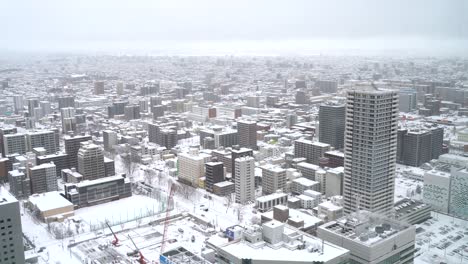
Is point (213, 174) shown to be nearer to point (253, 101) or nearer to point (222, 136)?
point (222, 136)

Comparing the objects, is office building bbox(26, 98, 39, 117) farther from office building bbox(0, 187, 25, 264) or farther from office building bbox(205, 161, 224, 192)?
office building bbox(0, 187, 25, 264)

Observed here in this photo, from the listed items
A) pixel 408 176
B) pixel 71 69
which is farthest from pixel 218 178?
pixel 71 69

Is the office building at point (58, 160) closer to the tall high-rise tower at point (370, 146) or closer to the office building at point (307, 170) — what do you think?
the office building at point (307, 170)

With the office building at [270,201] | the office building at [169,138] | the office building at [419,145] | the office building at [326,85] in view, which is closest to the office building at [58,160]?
the office building at [169,138]

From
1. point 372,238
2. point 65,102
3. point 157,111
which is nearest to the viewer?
point 372,238

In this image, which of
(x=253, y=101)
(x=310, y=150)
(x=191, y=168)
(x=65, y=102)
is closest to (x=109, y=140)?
(x=191, y=168)

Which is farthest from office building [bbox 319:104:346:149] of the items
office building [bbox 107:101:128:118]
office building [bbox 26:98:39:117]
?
office building [bbox 26:98:39:117]
